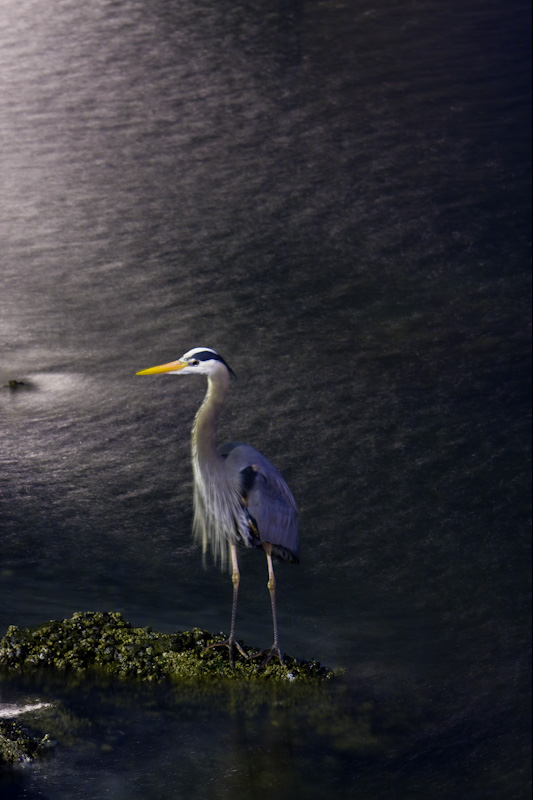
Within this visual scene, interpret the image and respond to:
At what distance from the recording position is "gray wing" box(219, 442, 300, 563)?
4.72m

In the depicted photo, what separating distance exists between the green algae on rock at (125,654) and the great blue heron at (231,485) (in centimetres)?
9

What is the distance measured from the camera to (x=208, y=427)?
4.70 metres

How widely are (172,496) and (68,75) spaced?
6.92 metres

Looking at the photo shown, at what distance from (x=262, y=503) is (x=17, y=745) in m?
1.36

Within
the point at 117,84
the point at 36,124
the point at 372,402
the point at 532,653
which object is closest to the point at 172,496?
the point at 372,402

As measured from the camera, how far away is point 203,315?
25.3 ft

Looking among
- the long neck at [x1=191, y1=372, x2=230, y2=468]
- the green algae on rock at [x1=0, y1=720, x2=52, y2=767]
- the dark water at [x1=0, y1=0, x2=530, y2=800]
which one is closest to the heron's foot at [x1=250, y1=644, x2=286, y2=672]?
the dark water at [x1=0, y1=0, x2=530, y2=800]

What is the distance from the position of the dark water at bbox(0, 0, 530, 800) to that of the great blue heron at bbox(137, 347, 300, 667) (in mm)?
445

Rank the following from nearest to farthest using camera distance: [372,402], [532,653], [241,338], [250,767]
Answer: [250,767]
[532,653]
[372,402]
[241,338]

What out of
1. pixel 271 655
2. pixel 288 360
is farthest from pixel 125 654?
pixel 288 360

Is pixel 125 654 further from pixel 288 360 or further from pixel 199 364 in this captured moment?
pixel 288 360

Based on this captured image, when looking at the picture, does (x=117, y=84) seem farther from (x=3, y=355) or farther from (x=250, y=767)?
(x=250, y=767)

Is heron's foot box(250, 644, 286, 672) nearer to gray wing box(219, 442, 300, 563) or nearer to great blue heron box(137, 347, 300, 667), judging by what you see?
great blue heron box(137, 347, 300, 667)

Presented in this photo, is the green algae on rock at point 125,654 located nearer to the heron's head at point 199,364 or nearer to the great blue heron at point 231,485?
the great blue heron at point 231,485
